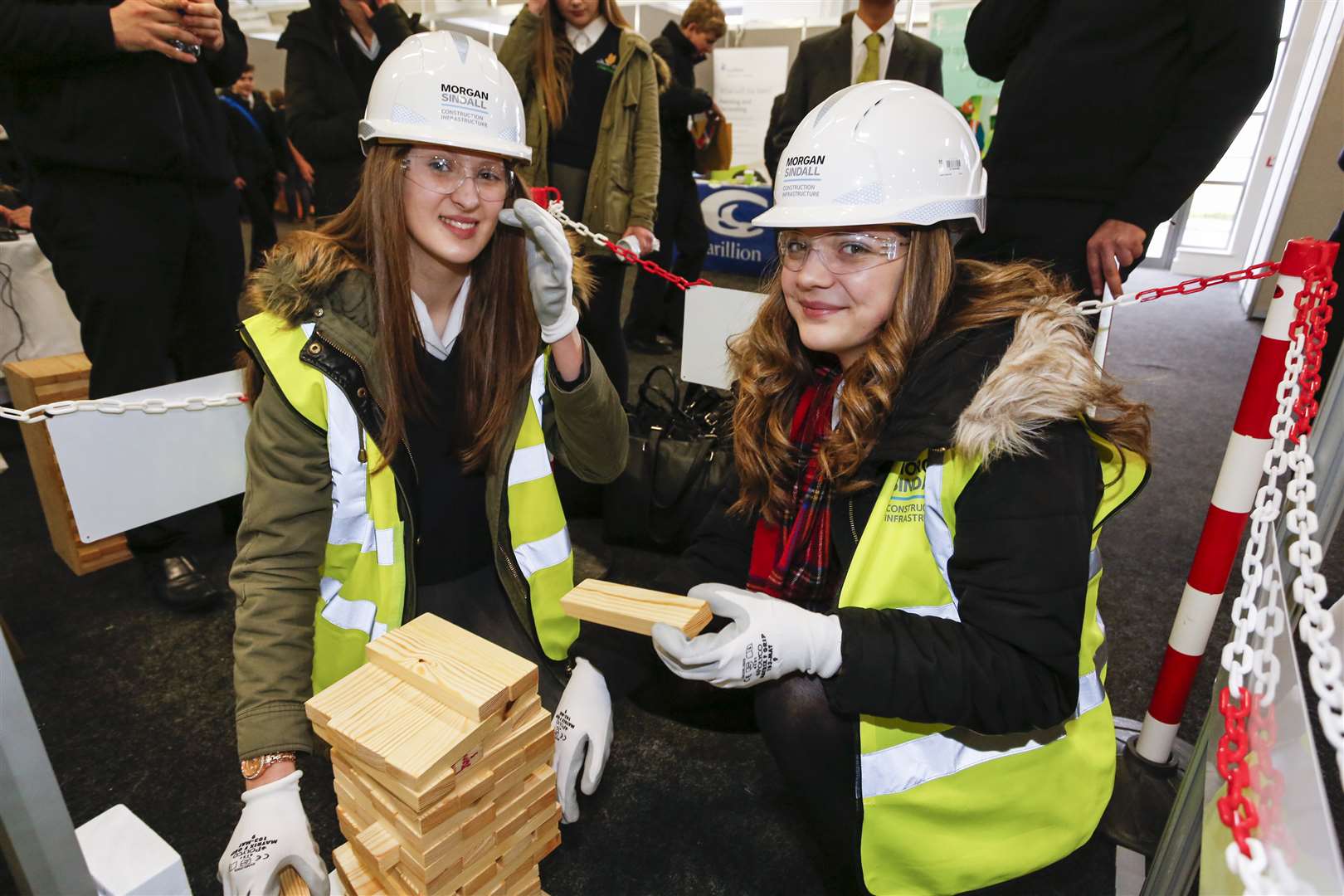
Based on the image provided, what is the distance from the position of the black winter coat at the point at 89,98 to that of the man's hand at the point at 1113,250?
93.4 inches

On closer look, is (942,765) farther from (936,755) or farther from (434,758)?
(434,758)

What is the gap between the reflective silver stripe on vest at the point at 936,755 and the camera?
1.27m

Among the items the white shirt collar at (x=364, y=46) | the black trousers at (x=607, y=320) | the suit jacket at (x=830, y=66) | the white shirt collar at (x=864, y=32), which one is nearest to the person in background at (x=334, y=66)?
the white shirt collar at (x=364, y=46)

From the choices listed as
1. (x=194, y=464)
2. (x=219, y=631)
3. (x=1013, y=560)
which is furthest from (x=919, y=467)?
(x=219, y=631)

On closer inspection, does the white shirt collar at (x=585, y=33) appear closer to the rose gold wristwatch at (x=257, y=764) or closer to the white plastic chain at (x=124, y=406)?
the white plastic chain at (x=124, y=406)

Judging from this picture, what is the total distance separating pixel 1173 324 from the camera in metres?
6.34

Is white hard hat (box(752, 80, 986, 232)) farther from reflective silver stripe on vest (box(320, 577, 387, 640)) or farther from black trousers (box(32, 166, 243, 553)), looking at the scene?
black trousers (box(32, 166, 243, 553))

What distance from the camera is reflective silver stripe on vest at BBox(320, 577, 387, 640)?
153 centimetres

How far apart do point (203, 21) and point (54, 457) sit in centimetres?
142

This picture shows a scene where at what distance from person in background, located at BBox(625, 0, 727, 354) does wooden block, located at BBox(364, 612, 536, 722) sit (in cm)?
349

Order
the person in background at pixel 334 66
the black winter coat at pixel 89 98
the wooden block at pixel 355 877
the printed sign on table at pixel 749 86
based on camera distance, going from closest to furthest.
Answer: the wooden block at pixel 355 877 < the black winter coat at pixel 89 98 < the person in background at pixel 334 66 < the printed sign on table at pixel 749 86

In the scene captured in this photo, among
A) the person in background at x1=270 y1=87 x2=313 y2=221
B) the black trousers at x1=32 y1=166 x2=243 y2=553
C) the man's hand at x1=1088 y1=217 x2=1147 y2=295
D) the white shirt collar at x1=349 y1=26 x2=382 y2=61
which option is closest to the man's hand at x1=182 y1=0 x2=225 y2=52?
the black trousers at x1=32 y1=166 x2=243 y2=553

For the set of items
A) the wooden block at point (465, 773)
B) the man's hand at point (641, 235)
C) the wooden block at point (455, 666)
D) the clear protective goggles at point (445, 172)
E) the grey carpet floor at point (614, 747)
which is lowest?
the grey carpet floor at point (614, 747)

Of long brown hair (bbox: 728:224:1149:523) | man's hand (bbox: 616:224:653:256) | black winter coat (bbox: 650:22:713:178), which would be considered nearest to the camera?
long brown hair (bbox: 728:224:1149:523)
